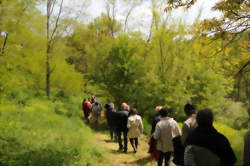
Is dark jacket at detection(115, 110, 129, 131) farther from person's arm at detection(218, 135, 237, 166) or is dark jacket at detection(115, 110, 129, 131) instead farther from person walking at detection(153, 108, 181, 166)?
person's arm at detection(218, 135, 237, 166)

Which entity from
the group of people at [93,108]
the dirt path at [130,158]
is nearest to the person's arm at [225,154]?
the dirt path at [130,158]

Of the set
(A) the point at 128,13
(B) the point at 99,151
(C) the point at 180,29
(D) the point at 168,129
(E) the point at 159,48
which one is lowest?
(B) the point at 99,151

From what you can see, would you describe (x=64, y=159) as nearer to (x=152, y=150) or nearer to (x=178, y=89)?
(x=152, y=150)

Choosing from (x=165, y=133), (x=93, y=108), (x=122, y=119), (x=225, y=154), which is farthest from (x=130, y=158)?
(x=93, y=108)

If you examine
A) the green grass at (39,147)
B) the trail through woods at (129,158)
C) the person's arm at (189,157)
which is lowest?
the trail through woods at (129,158)

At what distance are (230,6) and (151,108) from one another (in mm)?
8757

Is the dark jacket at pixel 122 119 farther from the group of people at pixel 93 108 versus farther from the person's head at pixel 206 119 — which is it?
the person's head at pixel 206 119

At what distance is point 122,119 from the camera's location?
8.07 m

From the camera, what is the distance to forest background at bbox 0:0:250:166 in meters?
6.04

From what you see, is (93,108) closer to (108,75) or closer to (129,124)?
(108,75)

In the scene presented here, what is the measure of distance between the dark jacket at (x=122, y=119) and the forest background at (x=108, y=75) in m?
1.35

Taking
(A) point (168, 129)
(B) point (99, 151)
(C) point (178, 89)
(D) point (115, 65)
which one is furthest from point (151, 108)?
(A) point (168, 129)

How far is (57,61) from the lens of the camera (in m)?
16.1

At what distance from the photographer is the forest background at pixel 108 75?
6.04 metres
